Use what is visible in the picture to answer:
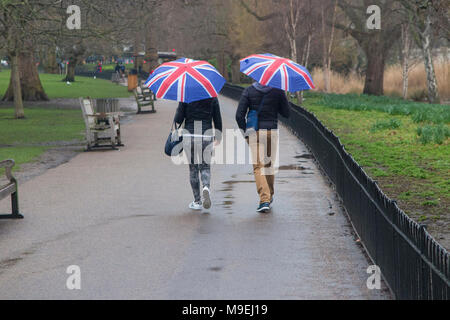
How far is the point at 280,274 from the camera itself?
7570 mm

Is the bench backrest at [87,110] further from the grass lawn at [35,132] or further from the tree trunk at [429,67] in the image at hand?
the tree trunk at [429,67]

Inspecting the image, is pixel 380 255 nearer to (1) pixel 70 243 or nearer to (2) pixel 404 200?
(1) pixel 70 243

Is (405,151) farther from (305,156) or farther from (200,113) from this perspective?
(200,113)

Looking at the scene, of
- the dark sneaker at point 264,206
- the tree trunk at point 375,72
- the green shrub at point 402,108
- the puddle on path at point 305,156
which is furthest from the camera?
the tree trunk at point 375,72

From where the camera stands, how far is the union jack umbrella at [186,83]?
33.8 feet

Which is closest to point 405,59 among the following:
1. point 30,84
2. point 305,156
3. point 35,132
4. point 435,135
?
point 30,84

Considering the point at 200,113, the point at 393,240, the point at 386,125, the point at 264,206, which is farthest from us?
the point at 386,125

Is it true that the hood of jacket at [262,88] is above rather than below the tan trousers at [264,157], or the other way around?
above

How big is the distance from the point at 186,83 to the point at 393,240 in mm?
4233

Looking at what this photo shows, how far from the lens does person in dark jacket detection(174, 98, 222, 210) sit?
1059 centimetres

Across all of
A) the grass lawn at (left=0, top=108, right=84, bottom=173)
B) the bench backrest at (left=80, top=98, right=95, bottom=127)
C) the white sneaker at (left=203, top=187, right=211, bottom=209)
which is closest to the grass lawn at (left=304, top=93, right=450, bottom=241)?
the white sneaker at (left=203, top=187, right=211, bottom=209)

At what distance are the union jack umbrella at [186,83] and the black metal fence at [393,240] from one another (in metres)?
1.96

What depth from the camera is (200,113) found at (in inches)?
416

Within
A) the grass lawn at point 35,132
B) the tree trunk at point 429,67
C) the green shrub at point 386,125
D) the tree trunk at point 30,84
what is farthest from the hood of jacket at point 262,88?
the tree trunk at point 30,84
